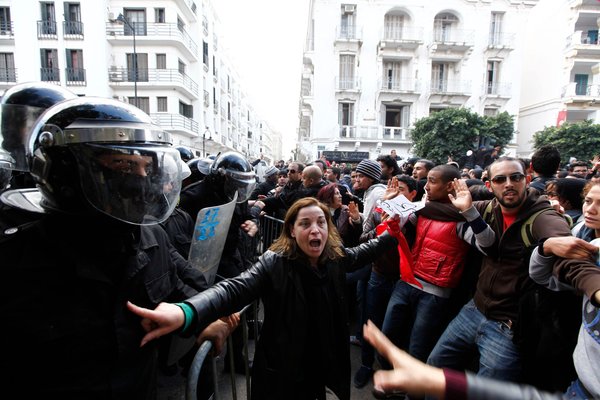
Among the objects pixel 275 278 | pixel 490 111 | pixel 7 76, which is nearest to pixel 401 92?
pixel 490 111

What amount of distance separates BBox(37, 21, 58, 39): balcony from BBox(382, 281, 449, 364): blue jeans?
2968cm

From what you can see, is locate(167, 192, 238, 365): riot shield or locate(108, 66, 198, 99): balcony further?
locate(108, 66, 198, 99): balcony

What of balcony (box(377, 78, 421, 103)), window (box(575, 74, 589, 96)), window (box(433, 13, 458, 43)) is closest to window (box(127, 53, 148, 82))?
balcony (box(377, 78, 421, 103))

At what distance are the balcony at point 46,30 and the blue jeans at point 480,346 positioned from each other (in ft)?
99.0

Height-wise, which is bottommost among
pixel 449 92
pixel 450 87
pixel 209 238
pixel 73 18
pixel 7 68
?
pixel 209 238

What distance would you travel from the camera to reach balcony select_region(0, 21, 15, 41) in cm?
2277

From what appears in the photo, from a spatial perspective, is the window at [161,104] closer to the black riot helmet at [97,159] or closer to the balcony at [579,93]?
the black riot helmet at [97,159]

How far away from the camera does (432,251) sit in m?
2.57

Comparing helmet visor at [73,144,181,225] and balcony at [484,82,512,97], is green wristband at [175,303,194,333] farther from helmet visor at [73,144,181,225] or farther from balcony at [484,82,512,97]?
balcony at [484,82,512,97]

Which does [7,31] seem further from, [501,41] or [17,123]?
[501,41]

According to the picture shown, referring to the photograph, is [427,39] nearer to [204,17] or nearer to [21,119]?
[204,17]

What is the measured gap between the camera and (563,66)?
24.6 m

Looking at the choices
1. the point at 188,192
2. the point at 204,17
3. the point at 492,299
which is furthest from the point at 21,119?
the point at 204,17

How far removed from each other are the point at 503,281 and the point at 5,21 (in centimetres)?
3393
